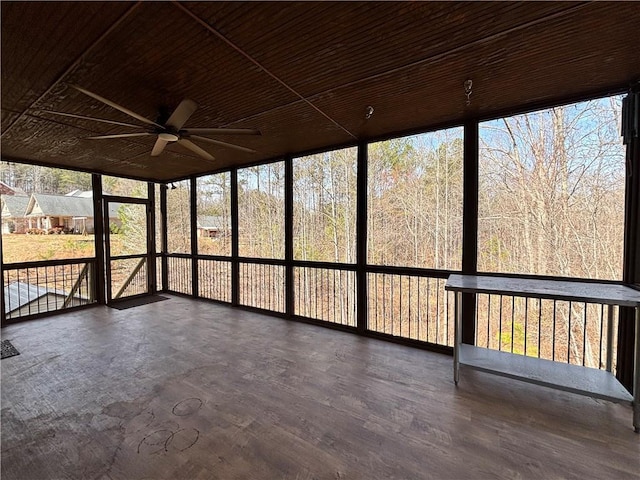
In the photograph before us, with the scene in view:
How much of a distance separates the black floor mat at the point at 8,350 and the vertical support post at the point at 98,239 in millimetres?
1906

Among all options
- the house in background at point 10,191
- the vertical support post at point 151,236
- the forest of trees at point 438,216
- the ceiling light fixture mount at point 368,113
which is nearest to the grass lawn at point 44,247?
the house in background at point 10,191

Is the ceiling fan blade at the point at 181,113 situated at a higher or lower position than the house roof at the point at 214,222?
higher

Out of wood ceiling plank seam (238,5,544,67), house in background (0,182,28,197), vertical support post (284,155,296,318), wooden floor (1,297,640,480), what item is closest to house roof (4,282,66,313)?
house in background (0,182,28,197)

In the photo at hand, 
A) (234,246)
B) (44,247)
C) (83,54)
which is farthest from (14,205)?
(83,54)

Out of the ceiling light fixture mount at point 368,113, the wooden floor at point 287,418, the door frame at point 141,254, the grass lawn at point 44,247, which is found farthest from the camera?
the door frame at point 141,254

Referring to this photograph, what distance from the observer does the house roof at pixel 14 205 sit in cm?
447

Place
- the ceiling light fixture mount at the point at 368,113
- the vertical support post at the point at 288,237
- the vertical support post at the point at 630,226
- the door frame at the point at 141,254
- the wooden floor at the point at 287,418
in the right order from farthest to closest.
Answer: the door frame at the point at 141,254
the vertical support post at the point at 288,237
the ceiling light fixture mount at the point at 368,113
the vertical support post at the point at 630,226
the wooden floor at the point at 287,418

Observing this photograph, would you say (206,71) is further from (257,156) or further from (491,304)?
(491,304)

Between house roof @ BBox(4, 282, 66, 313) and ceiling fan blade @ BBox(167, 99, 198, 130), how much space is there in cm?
464

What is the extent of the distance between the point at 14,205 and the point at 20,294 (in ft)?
4.91

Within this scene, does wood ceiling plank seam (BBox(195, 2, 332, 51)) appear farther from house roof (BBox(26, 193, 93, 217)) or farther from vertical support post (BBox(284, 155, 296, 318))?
house roof (BBox(26, 193, 93, 217))

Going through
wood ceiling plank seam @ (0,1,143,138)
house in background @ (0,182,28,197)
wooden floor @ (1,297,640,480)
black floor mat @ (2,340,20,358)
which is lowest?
wooden floor @ (1,297,640,480)

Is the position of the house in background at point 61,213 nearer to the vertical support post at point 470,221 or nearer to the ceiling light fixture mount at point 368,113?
the ceiling light fixture mount at point 368,113

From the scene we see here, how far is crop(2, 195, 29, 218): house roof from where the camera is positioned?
4.47 metres
